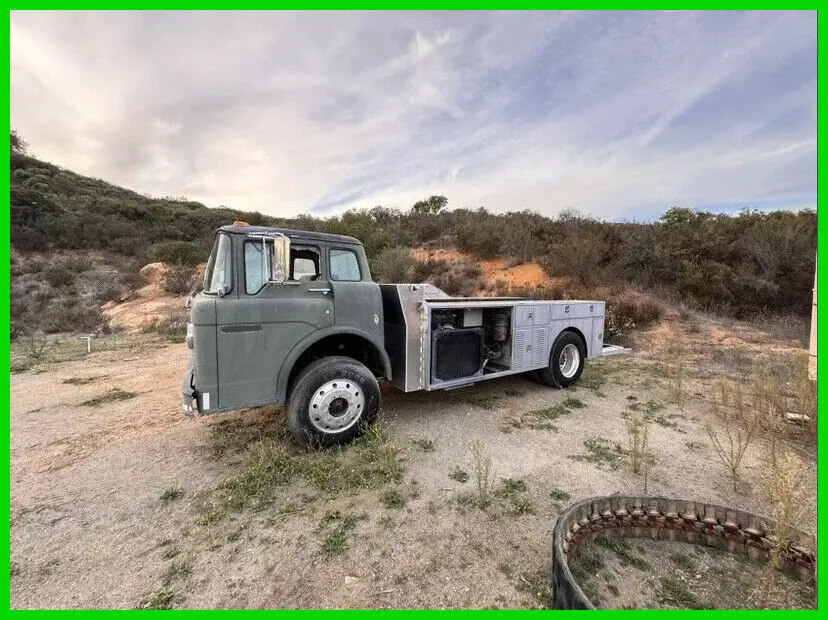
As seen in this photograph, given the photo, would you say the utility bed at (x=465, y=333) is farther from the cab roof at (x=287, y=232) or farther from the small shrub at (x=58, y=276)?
the small shrub at (x=58, y=276)

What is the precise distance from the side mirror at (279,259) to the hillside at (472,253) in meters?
10.8

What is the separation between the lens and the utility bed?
15.3ft

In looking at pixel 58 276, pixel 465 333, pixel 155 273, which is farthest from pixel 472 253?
pixel 58 276

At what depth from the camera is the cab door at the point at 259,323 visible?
12.1ft

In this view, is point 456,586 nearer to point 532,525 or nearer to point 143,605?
point 532,525

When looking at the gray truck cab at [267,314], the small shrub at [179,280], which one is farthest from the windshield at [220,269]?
the small shrub at [179,280]

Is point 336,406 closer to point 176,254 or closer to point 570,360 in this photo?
point 570,360

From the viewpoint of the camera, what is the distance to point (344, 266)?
448cm

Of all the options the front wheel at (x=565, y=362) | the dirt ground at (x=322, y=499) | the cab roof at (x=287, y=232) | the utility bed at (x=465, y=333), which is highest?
the cab roof at (x=287, y=232)

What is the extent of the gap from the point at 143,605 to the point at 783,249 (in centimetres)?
1708

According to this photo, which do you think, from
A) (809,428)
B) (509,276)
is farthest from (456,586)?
(509,276)

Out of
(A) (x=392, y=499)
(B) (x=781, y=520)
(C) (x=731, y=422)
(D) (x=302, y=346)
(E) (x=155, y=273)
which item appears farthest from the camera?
(E) (x=155, y=273)

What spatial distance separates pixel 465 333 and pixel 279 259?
2.62m

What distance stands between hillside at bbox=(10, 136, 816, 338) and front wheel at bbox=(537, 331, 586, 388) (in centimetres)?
610
